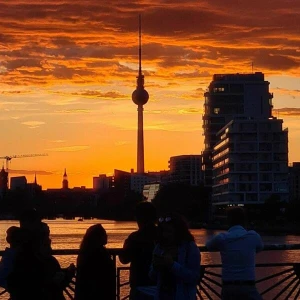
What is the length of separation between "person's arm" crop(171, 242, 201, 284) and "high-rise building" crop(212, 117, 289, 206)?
497 ft

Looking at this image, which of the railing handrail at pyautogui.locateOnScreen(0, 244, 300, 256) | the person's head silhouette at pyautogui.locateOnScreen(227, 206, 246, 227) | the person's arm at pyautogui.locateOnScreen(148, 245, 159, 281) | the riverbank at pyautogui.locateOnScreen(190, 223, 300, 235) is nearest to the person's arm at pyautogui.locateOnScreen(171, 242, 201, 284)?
the person's arm at pyautogui.locateOnScreen(148, 245, 159, 281)

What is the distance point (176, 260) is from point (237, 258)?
1.31m

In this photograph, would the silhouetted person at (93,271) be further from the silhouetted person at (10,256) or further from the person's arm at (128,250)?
the silhouetted person at (10,256)

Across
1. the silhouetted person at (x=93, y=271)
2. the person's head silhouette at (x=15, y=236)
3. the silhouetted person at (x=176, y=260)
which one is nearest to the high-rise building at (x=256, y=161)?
the silhouetted person at (x=93, y=271)

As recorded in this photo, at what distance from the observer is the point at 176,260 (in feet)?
33.3

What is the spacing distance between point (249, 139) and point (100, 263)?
153768 millimetres

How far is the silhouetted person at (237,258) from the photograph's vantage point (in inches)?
441

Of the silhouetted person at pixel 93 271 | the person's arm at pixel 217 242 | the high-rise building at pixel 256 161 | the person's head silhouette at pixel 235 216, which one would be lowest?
the silhouetted person at pixel 93 271

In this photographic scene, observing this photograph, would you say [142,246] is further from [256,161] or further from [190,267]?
[256,161]

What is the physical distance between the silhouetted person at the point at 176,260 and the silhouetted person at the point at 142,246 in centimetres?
100

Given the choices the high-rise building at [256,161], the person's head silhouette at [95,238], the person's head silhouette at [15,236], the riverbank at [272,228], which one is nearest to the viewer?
the person's head silhouette at [15,236]

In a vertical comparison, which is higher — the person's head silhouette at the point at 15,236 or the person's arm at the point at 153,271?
the person's head silhouette at the point at 15,236

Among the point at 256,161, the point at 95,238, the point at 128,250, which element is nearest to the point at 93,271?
the point at 95,238

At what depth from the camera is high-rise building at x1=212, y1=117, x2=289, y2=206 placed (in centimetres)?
16112
